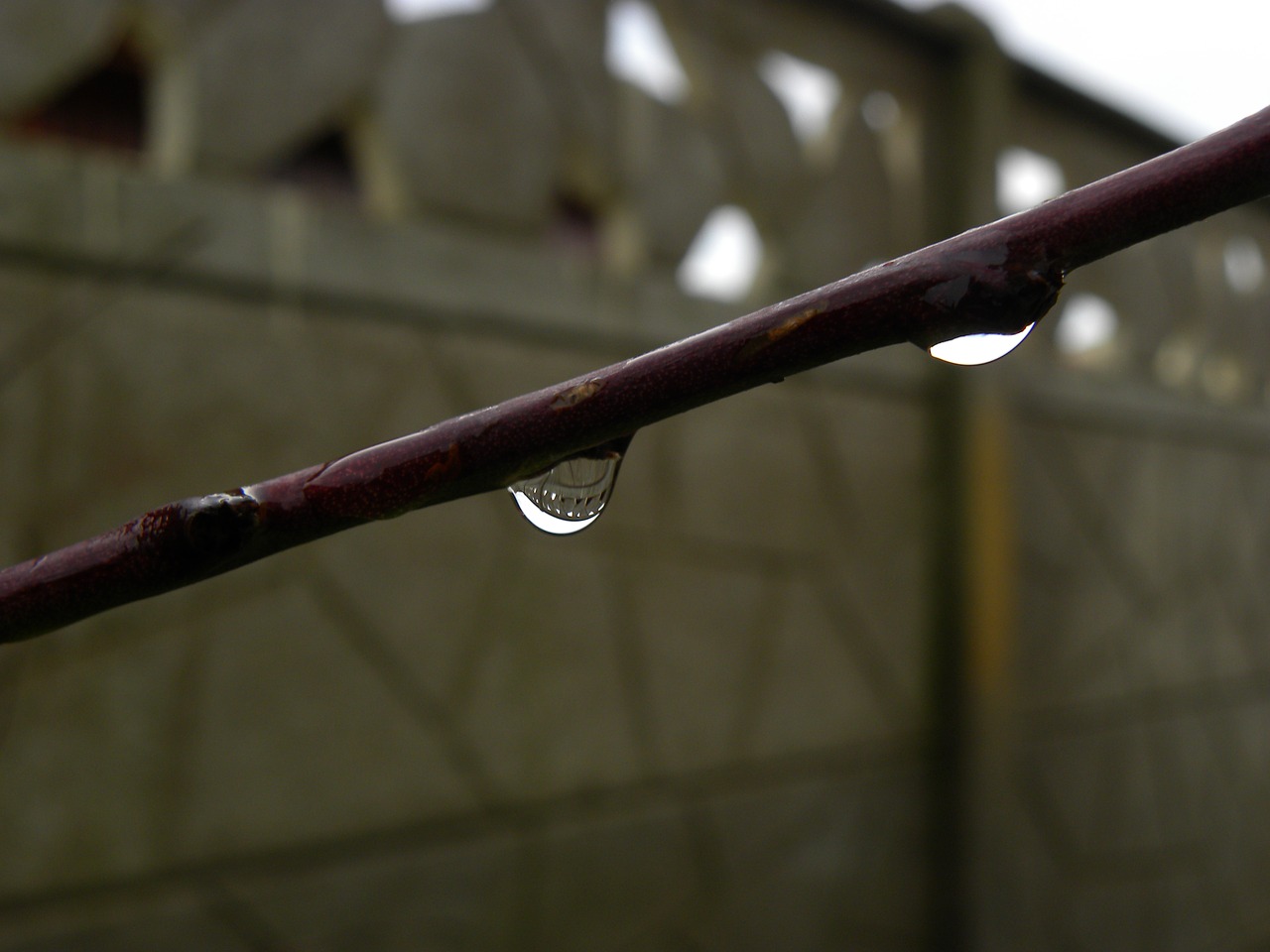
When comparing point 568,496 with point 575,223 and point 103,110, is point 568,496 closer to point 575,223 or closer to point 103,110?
point 103,110

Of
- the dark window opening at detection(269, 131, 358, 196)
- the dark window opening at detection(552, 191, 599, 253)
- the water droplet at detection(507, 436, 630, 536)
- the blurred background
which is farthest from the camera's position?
the dark window opening at detection(552, 191, 599, 253)

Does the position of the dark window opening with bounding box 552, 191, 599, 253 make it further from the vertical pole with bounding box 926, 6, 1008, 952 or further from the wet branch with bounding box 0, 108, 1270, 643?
the wet branch with bounding box 0, 108, 1270, 643

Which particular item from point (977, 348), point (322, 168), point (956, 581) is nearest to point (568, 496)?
point (977, 348)

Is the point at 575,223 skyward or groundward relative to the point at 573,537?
skyward

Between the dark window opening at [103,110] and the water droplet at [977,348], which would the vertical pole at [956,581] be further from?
the water droplet at [977,348]

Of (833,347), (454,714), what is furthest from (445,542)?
(833,347)

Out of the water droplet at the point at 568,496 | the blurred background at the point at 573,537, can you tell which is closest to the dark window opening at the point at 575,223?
the blurred background at the point at 573,537

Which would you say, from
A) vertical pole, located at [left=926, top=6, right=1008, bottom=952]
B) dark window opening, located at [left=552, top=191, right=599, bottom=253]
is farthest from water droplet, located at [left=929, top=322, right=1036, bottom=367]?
vertical pole, located at [left=926, top=6, right=1008, bottom=952]
